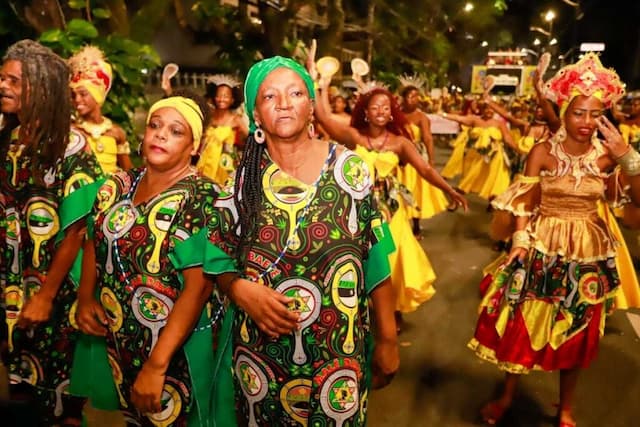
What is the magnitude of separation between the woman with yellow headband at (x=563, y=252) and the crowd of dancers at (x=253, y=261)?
0.04ft

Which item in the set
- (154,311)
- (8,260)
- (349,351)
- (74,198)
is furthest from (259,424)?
(8,260)

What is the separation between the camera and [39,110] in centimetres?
276

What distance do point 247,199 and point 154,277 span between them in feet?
1.83

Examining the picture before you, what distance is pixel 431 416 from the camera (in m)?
3.86

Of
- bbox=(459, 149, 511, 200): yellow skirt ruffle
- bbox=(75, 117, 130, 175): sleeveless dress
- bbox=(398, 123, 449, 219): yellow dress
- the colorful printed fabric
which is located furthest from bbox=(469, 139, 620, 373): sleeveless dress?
bbox=(459, 149, 511, 200): yellow skirt ruffle

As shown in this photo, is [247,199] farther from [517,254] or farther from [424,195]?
[424,195]

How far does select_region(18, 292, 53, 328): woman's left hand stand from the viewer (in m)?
2.77

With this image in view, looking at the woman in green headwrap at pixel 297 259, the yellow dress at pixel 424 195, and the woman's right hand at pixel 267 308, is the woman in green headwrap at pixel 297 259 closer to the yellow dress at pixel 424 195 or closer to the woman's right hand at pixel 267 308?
the woman's right hand at pixel 267 308

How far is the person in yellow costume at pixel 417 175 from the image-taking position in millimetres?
7984

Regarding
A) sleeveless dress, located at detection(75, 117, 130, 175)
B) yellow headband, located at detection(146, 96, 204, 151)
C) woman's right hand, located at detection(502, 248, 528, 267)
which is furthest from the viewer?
sleeveless dress, located at detection(75, 117, 130, 175)

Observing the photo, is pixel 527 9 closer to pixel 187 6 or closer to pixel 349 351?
pixel 187 6

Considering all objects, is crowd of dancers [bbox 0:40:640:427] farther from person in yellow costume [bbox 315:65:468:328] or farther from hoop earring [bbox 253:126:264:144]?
person in yellow costume [bbox 315:65:468:328]

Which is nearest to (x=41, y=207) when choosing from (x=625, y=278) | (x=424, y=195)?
(x=625, y=278)

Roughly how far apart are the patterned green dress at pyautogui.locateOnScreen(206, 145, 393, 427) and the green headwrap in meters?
0.22
